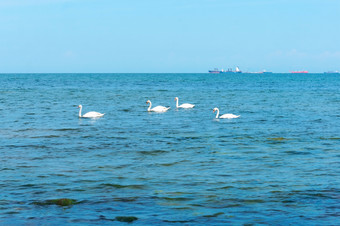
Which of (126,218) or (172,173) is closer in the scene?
(126,218)

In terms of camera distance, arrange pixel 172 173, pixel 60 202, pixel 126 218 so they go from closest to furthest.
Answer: pixel 126 218, pixel 60 202, pixel 172 173

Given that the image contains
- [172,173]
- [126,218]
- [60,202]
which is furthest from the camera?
[172,173]

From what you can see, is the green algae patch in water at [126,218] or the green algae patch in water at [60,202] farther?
the green algae patch in water at [60,202]

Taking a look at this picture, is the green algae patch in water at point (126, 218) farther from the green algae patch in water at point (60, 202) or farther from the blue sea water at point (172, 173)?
the green algae patch in water at point (60, 202)

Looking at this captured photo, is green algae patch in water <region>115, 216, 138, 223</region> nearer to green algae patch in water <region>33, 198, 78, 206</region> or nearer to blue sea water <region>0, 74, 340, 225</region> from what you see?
blue sea water <region>0, 74, 340, 225</region>

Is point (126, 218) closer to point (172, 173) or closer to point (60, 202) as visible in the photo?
point (60, 202)

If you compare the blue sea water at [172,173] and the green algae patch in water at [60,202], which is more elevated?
the blue sea water at [172,173]

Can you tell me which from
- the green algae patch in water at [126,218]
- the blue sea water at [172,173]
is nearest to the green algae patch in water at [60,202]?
the blue sea water at [172,173]

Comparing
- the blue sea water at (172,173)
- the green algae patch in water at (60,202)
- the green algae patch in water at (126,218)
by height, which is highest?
the blue sea water at (172,173)

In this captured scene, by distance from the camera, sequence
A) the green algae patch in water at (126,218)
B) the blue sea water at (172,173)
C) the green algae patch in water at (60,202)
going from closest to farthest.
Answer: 1. the green algae patch in water at (126,218)
2. the blue sea water at (172,173)
3. the green algae patch in water at (60,202)

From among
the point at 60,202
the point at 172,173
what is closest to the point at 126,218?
the point at 60,202

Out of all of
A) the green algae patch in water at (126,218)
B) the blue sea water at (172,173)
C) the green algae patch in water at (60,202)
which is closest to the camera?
the green algae patch in water at (126,218)

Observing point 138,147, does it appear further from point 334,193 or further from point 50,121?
point 50,121

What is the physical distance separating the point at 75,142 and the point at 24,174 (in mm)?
6456
